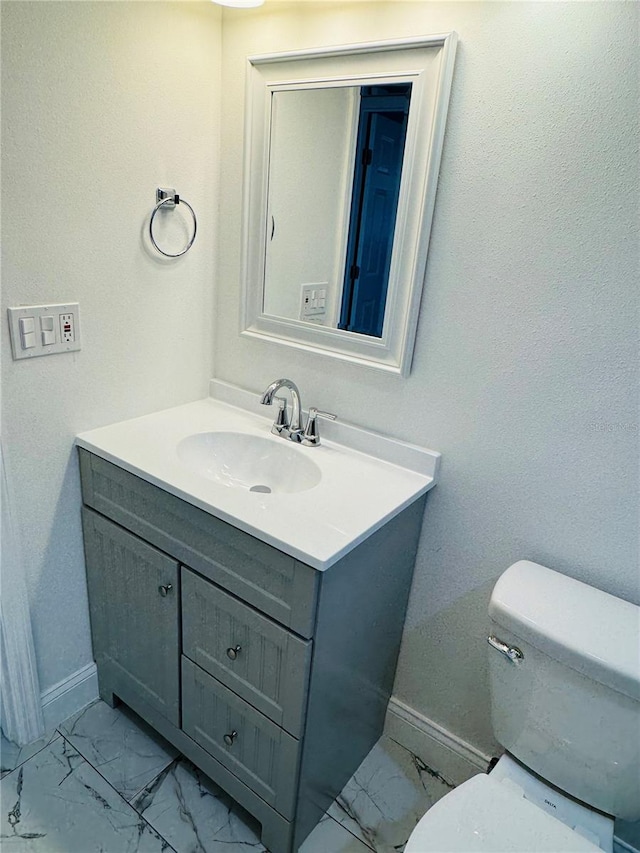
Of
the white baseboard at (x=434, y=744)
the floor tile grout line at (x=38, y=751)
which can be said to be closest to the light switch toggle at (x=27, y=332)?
the floor tile grout line at (x=38, y=751)

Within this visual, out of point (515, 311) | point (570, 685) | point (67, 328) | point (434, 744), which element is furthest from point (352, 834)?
point (67, 328)

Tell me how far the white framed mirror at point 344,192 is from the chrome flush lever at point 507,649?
655 millimetres

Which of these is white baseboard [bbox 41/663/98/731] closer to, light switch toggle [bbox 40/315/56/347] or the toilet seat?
light switch toggle [bbox 40/315/56/347]

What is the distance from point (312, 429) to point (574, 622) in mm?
777

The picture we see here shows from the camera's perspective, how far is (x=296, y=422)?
1.53 metres

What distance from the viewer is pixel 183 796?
1.45m

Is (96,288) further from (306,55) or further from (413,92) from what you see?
(413,92)

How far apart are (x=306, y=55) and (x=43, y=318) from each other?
2.95 feet

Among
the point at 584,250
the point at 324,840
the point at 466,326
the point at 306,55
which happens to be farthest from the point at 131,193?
the point at 324,840

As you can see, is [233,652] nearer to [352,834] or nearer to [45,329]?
[352,834]

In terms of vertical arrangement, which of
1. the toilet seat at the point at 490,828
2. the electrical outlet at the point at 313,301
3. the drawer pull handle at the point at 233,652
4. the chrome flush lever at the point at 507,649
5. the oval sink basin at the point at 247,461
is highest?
the electrical outlet at the point at 313,301

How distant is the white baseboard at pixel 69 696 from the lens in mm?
1584

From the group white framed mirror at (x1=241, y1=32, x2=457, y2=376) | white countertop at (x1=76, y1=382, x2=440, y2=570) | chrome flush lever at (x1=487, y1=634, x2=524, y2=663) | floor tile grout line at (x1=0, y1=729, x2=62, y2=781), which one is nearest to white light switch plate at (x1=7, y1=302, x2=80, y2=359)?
white countertop at (x1=76, y1=382, x2=440, y2=570)

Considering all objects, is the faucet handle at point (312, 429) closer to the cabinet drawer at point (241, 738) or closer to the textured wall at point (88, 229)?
the textured wall at point (88, 229)
